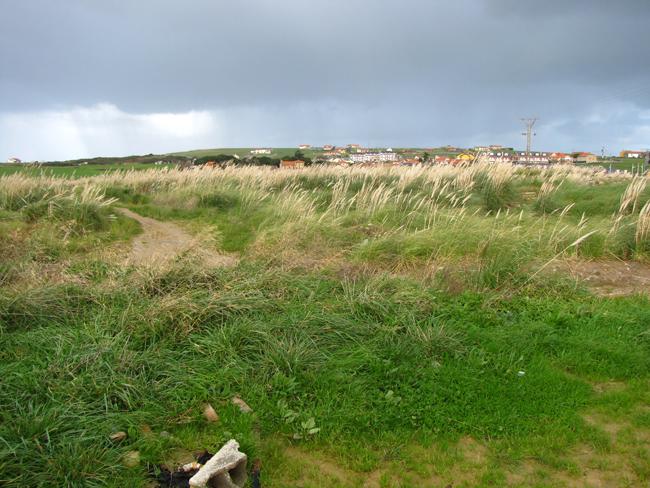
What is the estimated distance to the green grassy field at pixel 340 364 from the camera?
2.53m

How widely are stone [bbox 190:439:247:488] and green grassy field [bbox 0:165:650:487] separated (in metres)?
0.17

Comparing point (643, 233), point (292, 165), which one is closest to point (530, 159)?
point (292, 165)

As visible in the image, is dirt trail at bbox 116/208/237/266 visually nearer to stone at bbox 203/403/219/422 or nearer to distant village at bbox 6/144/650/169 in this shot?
stone at bbox 203/403/219/422

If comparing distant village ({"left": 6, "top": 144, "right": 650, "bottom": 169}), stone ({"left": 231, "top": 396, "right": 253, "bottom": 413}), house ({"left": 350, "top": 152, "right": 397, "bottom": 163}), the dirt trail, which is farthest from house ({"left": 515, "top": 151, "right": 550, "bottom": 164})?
stone ({"left": 231, "top": 396, "right": 253, "bottom": 413})

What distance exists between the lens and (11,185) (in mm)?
→ 10094

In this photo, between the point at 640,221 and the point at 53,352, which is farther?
the point at 640,221

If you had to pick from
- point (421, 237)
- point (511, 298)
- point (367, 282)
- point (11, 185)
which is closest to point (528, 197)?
point (421, 237)

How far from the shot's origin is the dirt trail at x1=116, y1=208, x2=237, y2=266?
20.3 feet

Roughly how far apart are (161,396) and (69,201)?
7.41 m

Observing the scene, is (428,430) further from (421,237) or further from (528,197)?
(528,197)

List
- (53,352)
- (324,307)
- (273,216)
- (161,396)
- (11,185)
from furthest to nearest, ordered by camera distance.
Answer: (11,185)
(273,216)
(324,307)
(53,352)
(161,396)

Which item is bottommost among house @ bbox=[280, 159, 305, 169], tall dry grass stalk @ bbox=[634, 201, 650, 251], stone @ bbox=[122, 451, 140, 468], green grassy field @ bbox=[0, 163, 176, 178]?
stone @ bbox=[122, 451, 140, 468]

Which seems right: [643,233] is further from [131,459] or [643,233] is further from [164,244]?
[164,244]

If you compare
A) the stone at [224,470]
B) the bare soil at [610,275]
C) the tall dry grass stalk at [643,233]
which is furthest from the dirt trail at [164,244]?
the tall dry grass stalk at [643,233]
